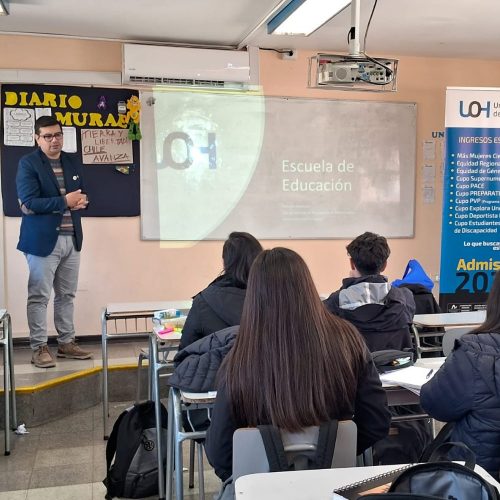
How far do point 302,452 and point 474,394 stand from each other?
518mm

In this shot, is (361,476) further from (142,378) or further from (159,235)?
(159,235)

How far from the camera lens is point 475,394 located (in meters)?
1.67

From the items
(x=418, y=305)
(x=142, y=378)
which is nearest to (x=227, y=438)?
(x=418, y=305)

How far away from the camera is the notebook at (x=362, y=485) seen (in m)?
1.19

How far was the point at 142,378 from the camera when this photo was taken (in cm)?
414

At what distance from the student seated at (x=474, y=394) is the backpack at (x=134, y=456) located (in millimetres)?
1381

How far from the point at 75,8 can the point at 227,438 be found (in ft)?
11.2

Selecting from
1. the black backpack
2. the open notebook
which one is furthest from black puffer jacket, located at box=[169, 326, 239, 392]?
the open notebook

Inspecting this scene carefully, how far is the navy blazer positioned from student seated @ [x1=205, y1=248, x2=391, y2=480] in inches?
105

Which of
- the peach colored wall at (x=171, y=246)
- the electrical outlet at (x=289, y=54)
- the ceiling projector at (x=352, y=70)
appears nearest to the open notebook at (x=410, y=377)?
the ceiling projector at (x=352, y=70)

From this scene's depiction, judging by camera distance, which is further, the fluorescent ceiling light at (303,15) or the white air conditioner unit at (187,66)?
the white air conditioner unit at (187,66)

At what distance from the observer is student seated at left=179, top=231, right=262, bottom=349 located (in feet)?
7.83

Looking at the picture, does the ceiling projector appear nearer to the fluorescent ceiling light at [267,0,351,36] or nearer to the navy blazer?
the fluorescent ceiling light at [267,0,351,36]

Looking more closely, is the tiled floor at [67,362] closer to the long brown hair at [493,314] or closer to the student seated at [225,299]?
the student seated at [225,299]
